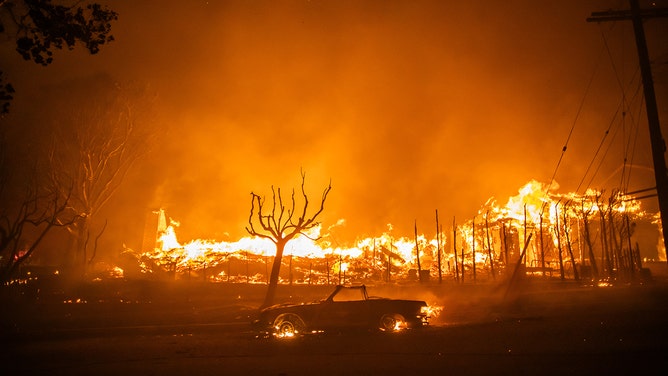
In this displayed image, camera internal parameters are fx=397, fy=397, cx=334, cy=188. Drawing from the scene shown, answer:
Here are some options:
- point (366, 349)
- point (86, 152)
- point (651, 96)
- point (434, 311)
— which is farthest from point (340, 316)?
point (86, 152)

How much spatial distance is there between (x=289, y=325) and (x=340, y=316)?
175 centimetres

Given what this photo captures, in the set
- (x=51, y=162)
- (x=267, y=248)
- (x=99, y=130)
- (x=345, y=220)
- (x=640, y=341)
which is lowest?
(x=640, y=341)

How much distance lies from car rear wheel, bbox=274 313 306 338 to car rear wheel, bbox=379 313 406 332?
8.85ft

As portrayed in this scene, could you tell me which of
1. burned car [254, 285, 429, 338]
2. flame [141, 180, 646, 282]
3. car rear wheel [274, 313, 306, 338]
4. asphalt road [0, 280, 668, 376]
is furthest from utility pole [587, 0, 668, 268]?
flame [141, 180, 646, 282]

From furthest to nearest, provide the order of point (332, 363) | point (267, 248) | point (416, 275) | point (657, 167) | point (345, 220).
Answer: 1. point (345, 220)
2. point (267, 248)
3. point (416, 275)
4. point (657, 167)
5. point (332, 363)

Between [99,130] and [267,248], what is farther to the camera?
[267,248]

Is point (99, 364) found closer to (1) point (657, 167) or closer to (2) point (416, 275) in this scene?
(1) point (657, 167)

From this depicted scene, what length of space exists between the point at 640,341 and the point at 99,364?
531 inches

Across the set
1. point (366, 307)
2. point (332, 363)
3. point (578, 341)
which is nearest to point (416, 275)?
point (366, 307)

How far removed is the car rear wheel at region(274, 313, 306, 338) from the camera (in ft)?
42.9

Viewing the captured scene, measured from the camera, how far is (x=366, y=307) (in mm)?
13641

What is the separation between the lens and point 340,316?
13562mm

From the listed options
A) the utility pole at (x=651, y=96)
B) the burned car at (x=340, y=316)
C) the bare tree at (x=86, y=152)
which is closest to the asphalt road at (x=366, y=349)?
the burned car at (x=340, y=316)

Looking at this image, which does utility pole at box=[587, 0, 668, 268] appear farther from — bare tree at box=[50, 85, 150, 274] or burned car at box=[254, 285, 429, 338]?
bare tree at box=[50, 85, 150, 274]
